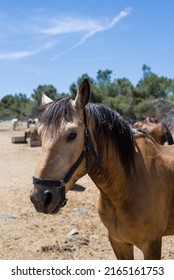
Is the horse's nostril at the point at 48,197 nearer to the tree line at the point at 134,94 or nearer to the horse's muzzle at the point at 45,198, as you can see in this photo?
the horse's muzzle at the point at 45,198

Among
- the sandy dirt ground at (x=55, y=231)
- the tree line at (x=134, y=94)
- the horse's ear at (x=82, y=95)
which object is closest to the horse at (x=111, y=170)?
the horse's ear at (x=82, y=95)

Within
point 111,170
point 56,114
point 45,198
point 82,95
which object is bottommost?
point 45,198

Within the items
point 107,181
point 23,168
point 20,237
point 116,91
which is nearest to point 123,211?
point 107,181

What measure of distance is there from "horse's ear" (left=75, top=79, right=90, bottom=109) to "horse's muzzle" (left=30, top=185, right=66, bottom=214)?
1.90 ft

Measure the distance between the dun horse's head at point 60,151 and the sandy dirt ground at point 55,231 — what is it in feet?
7.28

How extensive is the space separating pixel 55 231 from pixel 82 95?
10.4 feet

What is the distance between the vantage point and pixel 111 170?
103 inches

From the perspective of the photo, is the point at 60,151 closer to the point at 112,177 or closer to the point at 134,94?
the point at 112,177

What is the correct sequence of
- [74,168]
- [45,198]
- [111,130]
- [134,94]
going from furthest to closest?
[134,94] < [111,130] < [74,168] < [45,198]

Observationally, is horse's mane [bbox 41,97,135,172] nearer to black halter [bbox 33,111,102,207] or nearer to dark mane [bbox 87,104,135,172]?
dark mane [bbox 87,104,135,172]

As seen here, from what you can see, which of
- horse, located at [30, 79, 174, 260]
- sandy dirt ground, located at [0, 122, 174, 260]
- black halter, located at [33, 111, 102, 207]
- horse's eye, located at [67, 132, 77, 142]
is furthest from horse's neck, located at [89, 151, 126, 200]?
sandy dirt ground, located at [0, 122, 174, 260]

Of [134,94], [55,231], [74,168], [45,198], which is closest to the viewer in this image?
[45,198]

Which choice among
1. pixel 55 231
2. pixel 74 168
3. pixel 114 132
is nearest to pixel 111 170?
pixel 114 132
